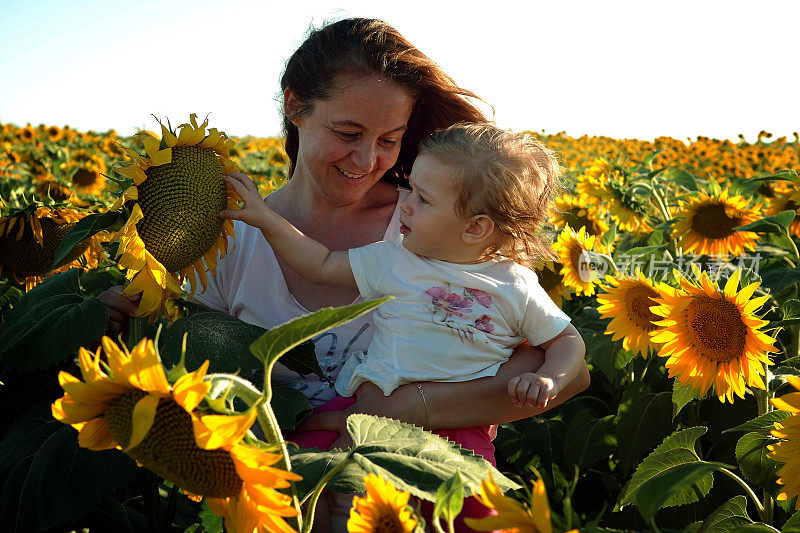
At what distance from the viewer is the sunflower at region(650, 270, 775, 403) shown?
1.74 metres

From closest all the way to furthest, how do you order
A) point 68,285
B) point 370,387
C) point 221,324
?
point 221,324 → point 68,285 → point 370,387

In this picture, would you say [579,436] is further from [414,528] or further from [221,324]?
[414,528]

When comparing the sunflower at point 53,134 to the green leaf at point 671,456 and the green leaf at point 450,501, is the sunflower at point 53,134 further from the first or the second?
the green leaf at point 450,501

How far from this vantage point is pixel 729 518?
4.96ft

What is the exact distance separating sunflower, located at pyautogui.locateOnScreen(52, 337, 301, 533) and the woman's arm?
32.2 inches

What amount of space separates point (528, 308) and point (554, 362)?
5.8 inches

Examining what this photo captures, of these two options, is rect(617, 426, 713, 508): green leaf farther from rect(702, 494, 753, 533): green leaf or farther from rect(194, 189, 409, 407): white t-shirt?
rect(194, 189, 409, 407): white t-shirt

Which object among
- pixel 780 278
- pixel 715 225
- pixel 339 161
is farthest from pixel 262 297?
pixel 715 225

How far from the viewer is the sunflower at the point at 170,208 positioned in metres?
1.35

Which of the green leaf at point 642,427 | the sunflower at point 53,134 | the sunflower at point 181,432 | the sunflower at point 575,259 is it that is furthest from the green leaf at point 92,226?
the sunflower at point 53,134

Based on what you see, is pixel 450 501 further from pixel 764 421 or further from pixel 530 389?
pixel 764 421

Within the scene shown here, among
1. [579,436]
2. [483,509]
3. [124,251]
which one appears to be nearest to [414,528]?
[483,509]

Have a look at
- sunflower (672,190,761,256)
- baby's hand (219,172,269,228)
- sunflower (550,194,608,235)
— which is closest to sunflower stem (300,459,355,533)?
baby's hand (219,172,269,228)

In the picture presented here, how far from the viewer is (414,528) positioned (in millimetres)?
780
